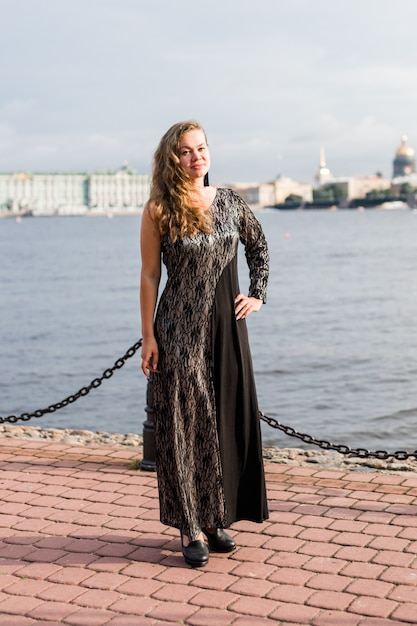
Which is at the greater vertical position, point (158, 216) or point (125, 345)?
point (158, 216)

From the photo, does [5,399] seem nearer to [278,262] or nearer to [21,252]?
[278,262]

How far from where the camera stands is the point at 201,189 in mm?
3613

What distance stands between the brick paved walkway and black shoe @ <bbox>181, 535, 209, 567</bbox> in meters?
0.03

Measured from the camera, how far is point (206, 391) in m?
3.57

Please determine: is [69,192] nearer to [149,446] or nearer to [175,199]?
[149,446]

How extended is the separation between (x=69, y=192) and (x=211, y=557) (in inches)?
5956

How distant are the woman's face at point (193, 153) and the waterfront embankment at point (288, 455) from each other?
7.18 feet

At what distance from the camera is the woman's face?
3525mm

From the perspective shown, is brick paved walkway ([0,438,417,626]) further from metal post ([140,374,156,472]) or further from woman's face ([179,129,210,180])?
woman's face ([179,129,210,180])

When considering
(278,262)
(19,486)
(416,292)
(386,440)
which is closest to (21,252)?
(278,262)

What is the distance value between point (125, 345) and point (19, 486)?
437 inches

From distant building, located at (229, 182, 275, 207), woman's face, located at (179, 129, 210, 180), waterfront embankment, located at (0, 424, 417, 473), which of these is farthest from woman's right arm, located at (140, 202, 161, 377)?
distant building, located at (229, 182, 275, 207)

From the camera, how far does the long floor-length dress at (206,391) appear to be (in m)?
3.56

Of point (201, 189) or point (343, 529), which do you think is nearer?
point (201, 189)
